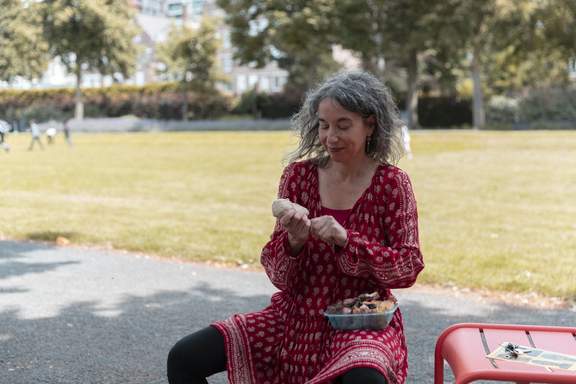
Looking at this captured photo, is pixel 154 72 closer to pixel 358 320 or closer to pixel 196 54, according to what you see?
pixel 196 54

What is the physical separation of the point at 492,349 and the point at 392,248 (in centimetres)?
55

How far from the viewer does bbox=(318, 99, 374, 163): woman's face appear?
2.85m

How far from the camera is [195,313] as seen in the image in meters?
5.72

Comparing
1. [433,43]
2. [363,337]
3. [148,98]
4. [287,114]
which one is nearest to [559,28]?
[433,43]

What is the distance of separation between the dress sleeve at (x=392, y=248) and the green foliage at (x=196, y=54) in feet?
174

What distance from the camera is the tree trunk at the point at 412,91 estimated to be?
4347 centimetres

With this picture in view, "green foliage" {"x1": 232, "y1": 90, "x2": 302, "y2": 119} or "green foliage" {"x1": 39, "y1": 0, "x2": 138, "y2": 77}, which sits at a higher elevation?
"green foliage" {"x1": 39, "y1": 0, "x2": 138, "y2": 77}

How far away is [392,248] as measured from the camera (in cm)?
281

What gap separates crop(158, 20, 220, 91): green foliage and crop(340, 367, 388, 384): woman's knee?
5349 centimetres

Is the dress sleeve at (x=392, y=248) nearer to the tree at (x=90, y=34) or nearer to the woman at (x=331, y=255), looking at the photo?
the woman at (x=331, y=255)

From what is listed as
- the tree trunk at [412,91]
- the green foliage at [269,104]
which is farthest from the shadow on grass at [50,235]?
the green foliage at [269,104]

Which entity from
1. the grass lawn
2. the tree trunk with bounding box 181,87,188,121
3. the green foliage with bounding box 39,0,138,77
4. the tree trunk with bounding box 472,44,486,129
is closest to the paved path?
the grass lawn

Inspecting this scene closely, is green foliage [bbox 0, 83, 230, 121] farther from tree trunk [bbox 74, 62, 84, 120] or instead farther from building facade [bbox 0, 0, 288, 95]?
tree trunk [bbox 74, 62, 84, 120]

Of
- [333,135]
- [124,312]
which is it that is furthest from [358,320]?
[124,312]
